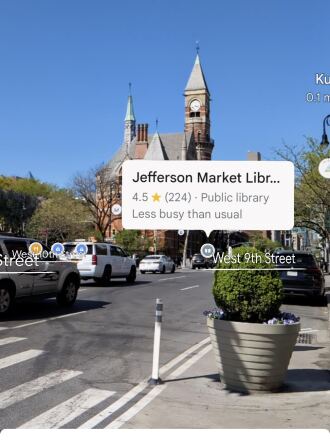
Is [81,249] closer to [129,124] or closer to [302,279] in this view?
[302,279]

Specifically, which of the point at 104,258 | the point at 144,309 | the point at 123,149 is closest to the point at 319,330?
the point at 144,309

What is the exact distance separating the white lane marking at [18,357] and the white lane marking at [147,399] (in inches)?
93.6

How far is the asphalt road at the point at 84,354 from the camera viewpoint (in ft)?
19.1

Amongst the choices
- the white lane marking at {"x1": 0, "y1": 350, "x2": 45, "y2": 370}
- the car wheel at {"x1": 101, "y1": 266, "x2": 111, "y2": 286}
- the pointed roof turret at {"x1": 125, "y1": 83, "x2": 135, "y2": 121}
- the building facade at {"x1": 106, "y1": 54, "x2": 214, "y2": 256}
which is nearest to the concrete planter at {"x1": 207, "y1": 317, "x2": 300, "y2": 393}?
the white lane marking at {"x1": 0, "y1": 350, "x2": 45, "y2": 370}

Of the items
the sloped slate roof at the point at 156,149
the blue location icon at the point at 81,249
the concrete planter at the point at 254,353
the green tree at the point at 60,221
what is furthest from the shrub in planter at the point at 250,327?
the sloped slate roof at the point at 156,149

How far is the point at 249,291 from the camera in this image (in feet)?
21.9

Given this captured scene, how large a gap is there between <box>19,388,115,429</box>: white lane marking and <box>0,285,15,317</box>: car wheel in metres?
5.97

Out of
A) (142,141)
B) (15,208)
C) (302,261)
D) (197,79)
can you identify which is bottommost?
(302,261)

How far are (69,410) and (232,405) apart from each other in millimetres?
1848

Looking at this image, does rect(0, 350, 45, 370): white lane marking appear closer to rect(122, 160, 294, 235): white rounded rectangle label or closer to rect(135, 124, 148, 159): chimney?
rect(122, 160, 294, 235): white rounded rectangle label

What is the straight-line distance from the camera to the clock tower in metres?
124

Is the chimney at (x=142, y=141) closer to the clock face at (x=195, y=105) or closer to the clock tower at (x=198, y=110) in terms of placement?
the clock tower at (x=198, y=110)

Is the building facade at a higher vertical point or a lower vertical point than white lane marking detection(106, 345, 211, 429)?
higher

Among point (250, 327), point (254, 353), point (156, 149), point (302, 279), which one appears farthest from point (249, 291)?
point (156, 149)
